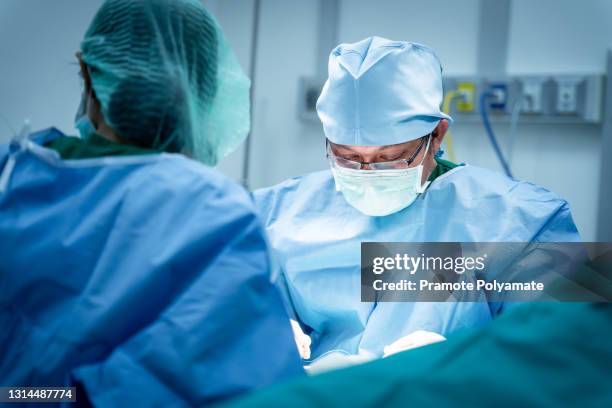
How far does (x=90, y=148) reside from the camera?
0.89 metres

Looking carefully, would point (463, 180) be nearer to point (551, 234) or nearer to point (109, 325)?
point (551, 234)

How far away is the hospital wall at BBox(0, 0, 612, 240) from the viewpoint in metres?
1.48

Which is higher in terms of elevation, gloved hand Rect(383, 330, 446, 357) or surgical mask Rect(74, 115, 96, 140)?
surgical mask Rect(74, 115, 96, 140)

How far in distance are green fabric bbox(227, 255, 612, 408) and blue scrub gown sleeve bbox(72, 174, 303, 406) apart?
161 millimetres

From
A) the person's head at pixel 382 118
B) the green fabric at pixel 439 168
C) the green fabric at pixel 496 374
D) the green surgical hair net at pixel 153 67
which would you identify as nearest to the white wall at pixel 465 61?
the green fabric at pixel 439 168

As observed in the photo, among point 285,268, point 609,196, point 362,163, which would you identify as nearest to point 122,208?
point 285,268

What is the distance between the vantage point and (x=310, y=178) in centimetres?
157

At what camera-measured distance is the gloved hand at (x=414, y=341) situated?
3.72 feet

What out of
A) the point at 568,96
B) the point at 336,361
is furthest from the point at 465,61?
the point at 336,361

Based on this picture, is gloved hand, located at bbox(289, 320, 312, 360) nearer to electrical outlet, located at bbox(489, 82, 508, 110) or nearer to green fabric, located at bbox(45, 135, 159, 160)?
green fabric, located at bbox(45, 135, 159, 160)

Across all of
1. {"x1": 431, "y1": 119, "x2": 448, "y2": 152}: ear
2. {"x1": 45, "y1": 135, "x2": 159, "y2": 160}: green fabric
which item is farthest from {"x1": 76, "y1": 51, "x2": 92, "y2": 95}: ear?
{"x1": 431, "y1": 119, "x2": 448, "y2": 152}: ear

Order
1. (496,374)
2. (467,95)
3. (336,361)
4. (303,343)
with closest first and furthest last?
(496,374) < (336,361) < (303,343) < (467,95)

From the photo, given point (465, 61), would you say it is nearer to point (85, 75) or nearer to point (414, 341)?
point (414, 341)

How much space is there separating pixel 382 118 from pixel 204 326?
77 cm
